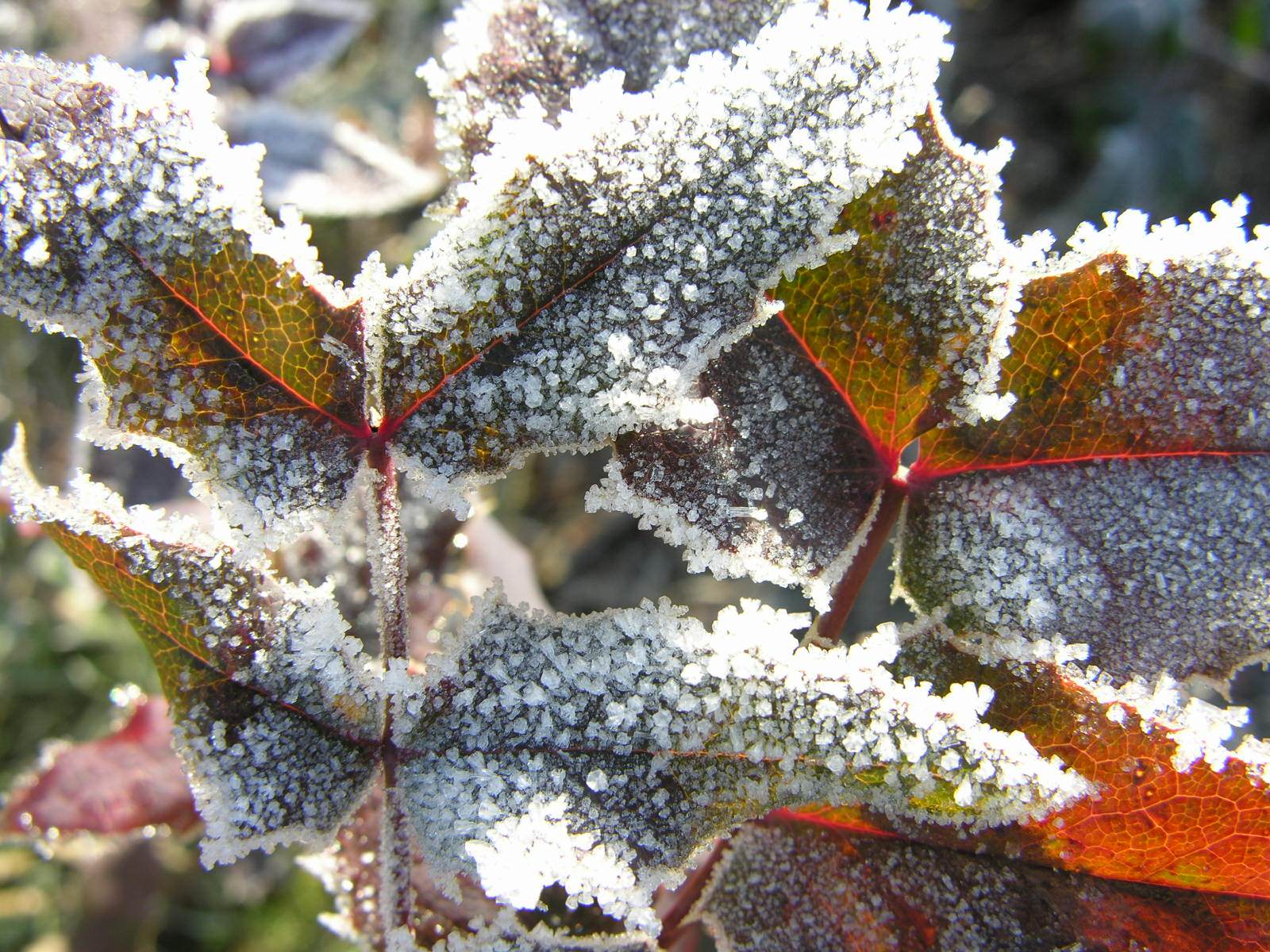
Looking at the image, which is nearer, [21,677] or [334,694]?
[334,694]

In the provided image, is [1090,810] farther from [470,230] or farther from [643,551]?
[643,551]

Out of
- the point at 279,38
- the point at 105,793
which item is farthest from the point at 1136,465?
the point at 279,38

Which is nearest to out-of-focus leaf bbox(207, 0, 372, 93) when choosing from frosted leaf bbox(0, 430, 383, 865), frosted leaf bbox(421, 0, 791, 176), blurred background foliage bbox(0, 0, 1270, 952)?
blurred background foliage bbox(0, 0, 1270, 952)

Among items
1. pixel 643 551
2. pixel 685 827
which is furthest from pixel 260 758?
pixel 643 551

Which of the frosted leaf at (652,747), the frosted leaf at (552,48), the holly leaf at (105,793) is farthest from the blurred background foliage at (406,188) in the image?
the frosted leaf at (652,747)

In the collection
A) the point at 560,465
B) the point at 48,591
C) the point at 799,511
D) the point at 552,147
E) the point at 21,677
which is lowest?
the point at 799,511
